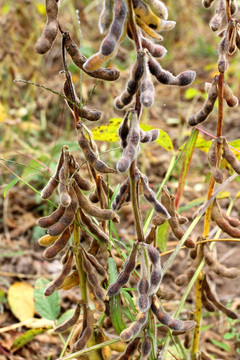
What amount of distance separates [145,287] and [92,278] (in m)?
0.21

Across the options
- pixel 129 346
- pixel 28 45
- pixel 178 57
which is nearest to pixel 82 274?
pixel 129 346

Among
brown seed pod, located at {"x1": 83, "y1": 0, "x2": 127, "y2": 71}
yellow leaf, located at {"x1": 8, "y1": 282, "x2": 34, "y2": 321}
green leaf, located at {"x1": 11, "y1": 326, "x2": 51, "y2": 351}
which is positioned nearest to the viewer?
brown seed pod, located at {"x1": 83, "y1": 0, "x2": 127, "y2": 71}

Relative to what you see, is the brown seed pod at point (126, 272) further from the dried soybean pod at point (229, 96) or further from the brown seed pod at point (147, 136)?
the dried soybean pod at point (229, 96)

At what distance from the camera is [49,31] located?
1.00 m

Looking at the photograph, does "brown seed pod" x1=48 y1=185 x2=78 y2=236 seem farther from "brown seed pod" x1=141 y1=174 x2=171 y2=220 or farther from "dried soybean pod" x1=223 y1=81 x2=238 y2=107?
"dried soybean pod" x1=223 y1=81 x2=238 y2=107

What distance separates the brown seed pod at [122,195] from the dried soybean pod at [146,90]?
0.28m

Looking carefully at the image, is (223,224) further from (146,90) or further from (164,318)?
(146,90)

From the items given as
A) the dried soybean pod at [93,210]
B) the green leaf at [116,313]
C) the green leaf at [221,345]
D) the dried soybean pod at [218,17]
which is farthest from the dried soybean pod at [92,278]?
the green leaf at [221,345]

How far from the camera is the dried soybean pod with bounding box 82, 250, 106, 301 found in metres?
1.22

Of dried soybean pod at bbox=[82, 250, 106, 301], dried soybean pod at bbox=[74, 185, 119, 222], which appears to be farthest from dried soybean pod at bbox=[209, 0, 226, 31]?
dried soybean pod at bbox=[82, 250, 106, 301]

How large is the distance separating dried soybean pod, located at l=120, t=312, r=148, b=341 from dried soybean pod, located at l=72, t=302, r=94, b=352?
186 millimetres

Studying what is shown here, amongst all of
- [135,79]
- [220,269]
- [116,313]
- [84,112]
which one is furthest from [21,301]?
[135,79]

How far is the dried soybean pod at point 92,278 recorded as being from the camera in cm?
122

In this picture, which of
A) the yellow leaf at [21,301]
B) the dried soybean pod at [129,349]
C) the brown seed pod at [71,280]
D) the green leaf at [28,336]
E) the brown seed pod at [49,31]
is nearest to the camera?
the brown seed pod at [49,31]
